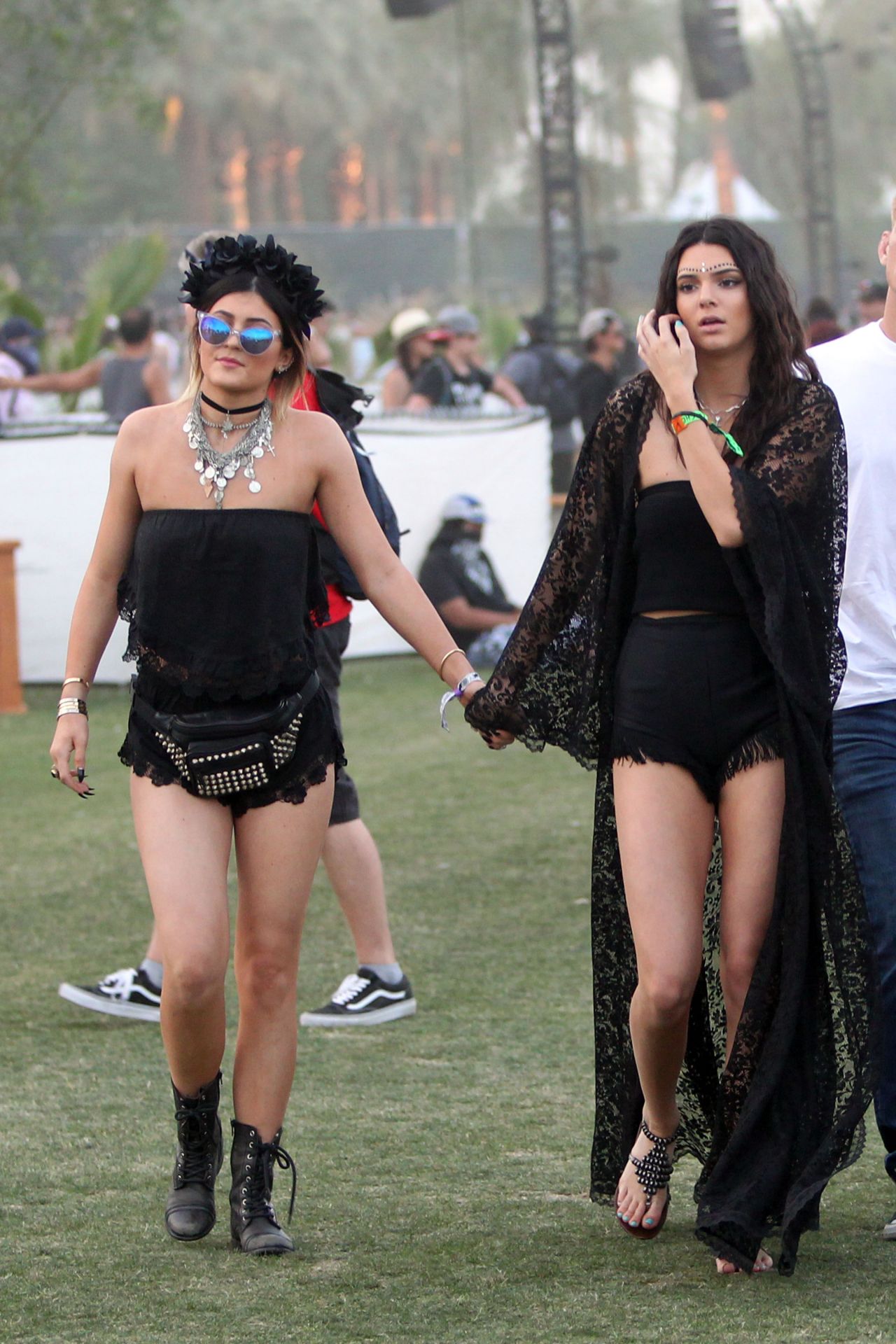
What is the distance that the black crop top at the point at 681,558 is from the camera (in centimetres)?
369

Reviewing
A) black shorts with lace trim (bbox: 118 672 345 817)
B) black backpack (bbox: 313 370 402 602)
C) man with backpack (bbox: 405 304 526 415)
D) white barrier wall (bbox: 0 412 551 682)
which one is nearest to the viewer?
black shorts with lace trim (bbox: 118 672 345 817)

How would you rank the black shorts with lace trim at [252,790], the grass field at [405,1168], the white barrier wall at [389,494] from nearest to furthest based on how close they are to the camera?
1. the grass field at [405,1168]
2. the black shorts with lace trim at [252,790]
3. the white barrier wall at [389,494]

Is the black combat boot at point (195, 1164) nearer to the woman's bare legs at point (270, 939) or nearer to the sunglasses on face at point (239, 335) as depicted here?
the woman's bare legs at point (270, 939)

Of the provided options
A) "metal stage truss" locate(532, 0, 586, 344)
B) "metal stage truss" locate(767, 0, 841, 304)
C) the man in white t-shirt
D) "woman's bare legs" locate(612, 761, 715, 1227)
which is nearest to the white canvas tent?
"metal stage truss" locate(767, 0, 841, 304)

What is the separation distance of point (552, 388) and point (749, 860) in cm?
1176

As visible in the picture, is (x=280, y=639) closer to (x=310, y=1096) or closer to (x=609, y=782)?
(x=609, y=782)

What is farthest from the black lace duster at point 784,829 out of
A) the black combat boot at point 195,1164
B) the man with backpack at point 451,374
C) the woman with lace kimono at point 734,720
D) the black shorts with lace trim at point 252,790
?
the man with backpack at point 451,374

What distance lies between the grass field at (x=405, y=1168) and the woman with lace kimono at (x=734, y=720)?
203mm

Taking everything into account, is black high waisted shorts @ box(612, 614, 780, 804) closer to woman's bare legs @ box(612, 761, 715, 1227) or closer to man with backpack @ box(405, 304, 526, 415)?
woman's bare legs @ box(612, 761, 715, 1227)

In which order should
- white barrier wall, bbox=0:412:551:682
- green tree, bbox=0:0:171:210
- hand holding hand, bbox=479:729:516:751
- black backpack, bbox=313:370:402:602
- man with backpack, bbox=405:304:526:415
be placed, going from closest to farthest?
hand holding hand, bbox=479:729:516:751
black backpack, bbox=313:370:402:602
white barrier wall, bbox=0:412:551:682
man with backpack, bbox=405:304:526:415
green tree, bbox=0:0:171:210

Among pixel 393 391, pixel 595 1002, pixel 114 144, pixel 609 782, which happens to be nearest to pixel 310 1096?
pixel 595 1002

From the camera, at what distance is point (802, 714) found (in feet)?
11.9

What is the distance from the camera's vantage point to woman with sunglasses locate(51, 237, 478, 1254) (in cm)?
373

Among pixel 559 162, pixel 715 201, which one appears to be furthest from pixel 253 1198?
pixel 715 201
